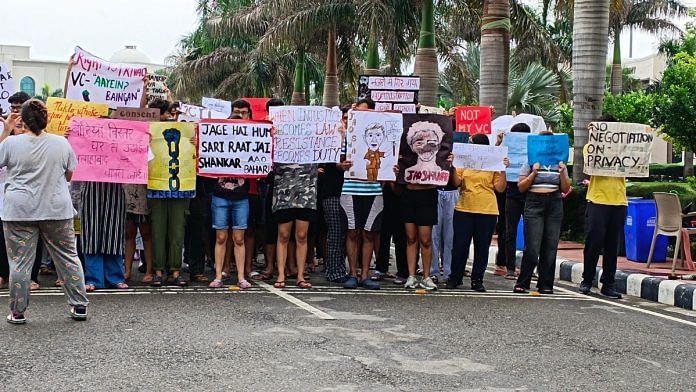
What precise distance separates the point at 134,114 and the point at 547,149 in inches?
172

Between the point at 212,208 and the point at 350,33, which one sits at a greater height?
the point at 350,33

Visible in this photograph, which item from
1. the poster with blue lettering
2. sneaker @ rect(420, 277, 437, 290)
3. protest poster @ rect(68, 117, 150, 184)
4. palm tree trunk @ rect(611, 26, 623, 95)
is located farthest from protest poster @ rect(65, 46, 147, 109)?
→ palm tree trunk @ rect(611, 26, 623, 95)

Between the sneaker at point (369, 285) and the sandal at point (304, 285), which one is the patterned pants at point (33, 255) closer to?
the sandal at point (304, 285)

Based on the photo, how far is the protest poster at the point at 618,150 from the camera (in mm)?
10578

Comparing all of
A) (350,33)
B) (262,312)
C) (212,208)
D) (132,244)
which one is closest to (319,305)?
(262,312)

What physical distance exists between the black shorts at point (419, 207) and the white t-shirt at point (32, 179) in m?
3.90

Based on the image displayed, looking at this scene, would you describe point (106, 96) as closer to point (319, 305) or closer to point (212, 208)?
point (212, 208)

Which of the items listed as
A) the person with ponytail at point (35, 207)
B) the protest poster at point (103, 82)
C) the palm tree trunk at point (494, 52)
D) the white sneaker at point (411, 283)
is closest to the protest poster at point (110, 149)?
the protest poster at point (103, 82)

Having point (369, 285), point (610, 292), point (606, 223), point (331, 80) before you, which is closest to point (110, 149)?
point (369, 285)

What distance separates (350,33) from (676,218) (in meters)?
17.6

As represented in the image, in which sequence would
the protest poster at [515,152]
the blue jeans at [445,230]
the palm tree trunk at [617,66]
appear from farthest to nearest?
1. the palm tree trunk at [617,66]
2. the blue jeans at [445,230]
3. the protest poster at [515,152]

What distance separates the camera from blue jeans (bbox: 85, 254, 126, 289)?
32.1 feet

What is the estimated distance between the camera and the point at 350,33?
28375 millimetres

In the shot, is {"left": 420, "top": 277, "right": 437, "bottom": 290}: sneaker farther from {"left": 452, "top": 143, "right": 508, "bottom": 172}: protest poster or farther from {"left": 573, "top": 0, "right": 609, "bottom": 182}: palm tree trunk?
{"left": 573, "top": 0, "right": 609, "bottom": 182}: palm tree trunk
